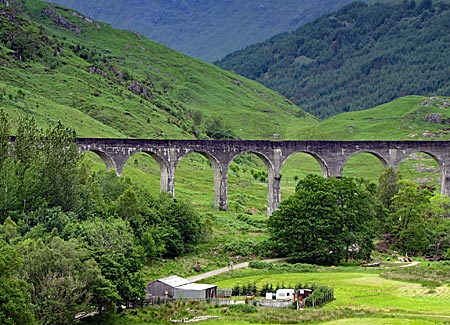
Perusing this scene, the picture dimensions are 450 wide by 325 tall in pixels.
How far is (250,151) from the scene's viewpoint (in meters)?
111

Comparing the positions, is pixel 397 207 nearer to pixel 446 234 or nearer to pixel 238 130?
pixel 446 234

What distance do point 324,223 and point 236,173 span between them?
59304mm

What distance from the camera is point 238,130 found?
197 m

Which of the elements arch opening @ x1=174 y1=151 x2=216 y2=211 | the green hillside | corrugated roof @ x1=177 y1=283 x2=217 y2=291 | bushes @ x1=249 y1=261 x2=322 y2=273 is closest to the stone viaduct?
arch opening @ x1=174 y1=151 x2=216 y2=211

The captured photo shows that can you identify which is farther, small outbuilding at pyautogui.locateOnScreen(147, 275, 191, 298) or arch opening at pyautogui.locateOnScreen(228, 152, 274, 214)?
arch opening at pyautogui.locateOnScreen(228, 152, 274, 214)

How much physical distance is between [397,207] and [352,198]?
402 inches

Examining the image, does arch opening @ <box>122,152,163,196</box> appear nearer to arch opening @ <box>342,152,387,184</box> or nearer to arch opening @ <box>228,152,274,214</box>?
arch opening @ <box>228,152,274,214</box>

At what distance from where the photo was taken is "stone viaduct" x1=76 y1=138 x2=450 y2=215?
10000cm

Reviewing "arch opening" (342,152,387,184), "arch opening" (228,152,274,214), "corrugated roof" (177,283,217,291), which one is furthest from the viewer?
"arch opening" (342,152,387,184)

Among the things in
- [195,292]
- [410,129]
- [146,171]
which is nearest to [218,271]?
[195,292]

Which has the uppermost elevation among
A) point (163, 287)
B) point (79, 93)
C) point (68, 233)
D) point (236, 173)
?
point (79, 93)

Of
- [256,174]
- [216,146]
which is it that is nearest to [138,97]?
[256,174]

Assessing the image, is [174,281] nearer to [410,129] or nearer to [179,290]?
[179,290]

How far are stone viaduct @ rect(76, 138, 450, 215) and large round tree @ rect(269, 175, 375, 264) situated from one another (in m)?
20.4
